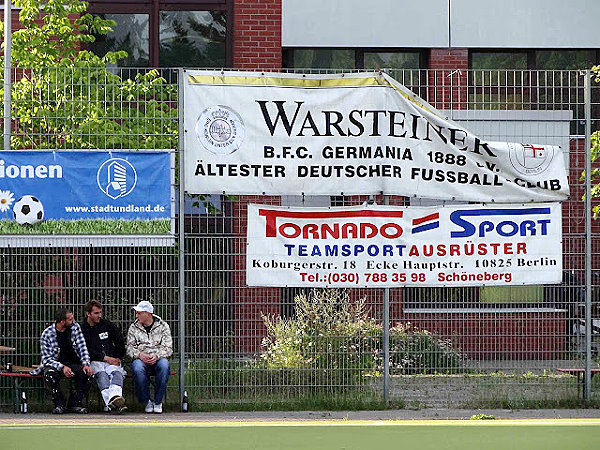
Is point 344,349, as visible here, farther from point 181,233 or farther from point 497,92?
point 497,92

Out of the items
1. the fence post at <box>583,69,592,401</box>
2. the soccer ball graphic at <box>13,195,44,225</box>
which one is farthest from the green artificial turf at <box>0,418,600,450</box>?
the soccer ball graphic at <box>13,195,44,225</box>

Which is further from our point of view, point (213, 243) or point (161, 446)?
point (213, 243)

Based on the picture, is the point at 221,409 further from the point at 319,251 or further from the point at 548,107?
the point at 548,107

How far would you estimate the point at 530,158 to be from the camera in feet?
40.5

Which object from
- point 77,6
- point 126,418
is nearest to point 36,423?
point 126,418

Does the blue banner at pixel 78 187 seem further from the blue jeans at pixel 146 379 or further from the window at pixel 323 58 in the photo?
the window at pixel 323 58

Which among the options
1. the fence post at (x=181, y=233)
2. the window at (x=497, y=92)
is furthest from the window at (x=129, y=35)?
the window at (x=497, y=92)

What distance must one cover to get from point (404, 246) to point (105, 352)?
3451 mm

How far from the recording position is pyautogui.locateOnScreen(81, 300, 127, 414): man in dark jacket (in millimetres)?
11781

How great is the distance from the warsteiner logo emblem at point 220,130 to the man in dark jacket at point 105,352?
2.11m

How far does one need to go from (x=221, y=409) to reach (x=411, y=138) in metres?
3.63

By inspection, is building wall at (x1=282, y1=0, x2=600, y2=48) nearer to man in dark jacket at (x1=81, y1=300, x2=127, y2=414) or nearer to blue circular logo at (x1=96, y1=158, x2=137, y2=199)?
blue circular logo at (x1=96, y1=158, x2=137, y2=199)

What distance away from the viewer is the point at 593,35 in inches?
717

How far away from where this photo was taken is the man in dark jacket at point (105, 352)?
38.7 feet
